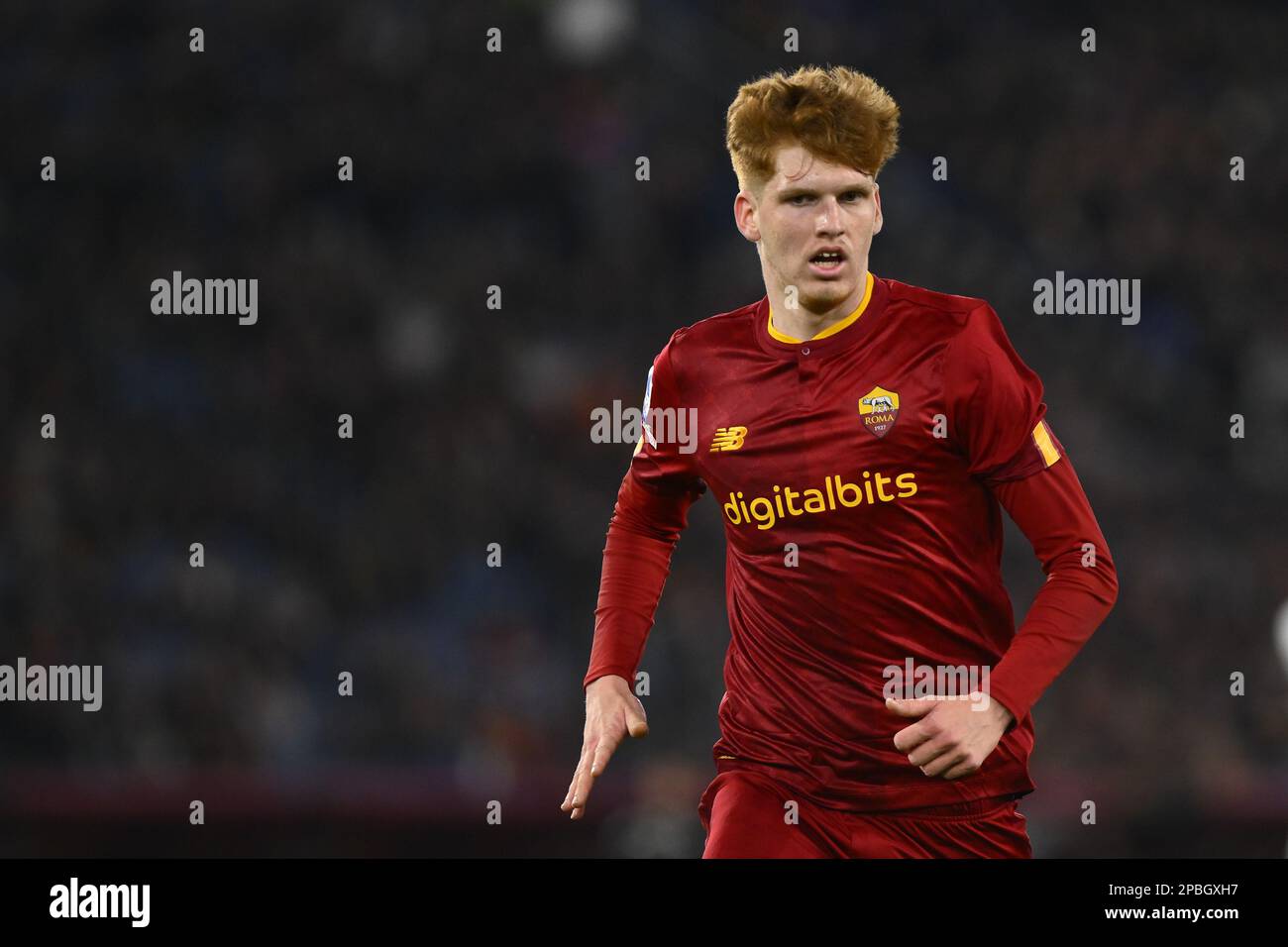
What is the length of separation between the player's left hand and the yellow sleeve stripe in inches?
23.3

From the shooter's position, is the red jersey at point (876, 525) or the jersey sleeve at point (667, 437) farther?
the jersey sleeve at point (667, 437)

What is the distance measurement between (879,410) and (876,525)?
0.86 feet

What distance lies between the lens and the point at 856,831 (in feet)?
13.0

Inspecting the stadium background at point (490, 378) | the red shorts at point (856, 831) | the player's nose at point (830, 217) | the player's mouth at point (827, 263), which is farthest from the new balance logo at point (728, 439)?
the stadium background at point (490, 378)

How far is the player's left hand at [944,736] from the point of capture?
138 inches

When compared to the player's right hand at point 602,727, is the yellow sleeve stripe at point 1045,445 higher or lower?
higher

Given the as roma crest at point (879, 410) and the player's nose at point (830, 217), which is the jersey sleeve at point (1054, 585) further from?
the player's nose at point (830, 217)

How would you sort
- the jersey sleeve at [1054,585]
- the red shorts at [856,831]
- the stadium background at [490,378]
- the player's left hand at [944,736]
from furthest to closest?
the stadium background at [490,378] → the red shorts at [856,831] → the jersey sleeve at [1054,585] → the player's left hand at [944,736]

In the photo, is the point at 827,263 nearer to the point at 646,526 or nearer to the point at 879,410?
the point at 879,410

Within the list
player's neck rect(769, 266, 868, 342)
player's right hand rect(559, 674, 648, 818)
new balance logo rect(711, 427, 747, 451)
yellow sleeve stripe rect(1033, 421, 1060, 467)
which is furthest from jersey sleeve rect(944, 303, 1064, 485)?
player's right hand rect(559, 674, 648, 818)

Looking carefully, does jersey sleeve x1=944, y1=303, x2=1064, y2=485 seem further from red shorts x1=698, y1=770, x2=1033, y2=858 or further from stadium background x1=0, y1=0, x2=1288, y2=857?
stadium background x1=0, y1=0, x2=1288, y2=857

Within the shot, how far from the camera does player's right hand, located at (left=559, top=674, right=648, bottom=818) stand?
401 centimetres

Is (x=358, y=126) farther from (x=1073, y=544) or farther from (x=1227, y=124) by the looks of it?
(x=1073, y=544)

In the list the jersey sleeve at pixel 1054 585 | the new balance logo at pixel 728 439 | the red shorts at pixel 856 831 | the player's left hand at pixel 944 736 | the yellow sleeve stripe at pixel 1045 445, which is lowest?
the red shorts at pixel 856 831
